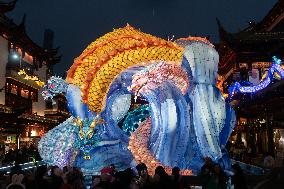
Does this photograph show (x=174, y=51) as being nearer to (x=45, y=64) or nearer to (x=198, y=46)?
(x=198, y=46)

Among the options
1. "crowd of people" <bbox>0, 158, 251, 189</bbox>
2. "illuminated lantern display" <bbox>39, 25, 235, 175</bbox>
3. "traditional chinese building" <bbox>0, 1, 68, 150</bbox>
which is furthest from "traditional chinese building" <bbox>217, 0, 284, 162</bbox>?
"traditional chinese building" <bbox>0, 1, 68, 150</bbox>

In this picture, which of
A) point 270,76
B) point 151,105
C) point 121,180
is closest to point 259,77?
point 270,76

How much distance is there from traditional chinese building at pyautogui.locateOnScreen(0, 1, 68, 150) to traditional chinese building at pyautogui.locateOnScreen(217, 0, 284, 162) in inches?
609

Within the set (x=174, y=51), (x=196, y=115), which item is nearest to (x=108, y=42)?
(x=174, y=51)

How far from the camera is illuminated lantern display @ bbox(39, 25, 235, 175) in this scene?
34.7ft

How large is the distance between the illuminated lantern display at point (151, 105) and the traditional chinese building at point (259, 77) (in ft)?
25.0

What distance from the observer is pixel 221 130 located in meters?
10.6

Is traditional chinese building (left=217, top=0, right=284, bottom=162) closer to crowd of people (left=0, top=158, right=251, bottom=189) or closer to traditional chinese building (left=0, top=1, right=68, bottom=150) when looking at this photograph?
crowd of people (left=0, top=158, right=251, bottom=189)

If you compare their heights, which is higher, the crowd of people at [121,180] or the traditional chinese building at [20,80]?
the traditional chinese building at [20,80]

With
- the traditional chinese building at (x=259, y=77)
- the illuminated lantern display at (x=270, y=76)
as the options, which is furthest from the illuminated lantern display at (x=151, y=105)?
the illuminated lantern display at (x=270, y=76)

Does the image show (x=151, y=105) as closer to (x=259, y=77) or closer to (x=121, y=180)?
(x=121, y=180)

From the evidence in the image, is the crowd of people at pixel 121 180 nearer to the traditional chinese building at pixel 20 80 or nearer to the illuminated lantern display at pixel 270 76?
the illuminated lantern display at pixel 270 76

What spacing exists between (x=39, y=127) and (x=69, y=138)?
27.7 meters

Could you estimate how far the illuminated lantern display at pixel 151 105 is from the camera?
10.6 metres
